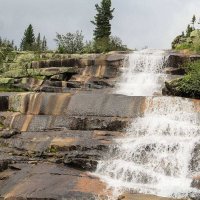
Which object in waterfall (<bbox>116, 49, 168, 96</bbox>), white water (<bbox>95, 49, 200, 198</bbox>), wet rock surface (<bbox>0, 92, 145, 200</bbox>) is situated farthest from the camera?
waterfall (<bbox>116, 49, 168, 96</bbox>)

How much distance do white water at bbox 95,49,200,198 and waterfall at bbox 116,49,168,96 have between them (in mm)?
7613

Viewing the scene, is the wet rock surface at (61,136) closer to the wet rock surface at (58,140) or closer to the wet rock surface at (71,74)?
the wet rock surface at (58,140)

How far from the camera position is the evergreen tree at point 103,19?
224ft

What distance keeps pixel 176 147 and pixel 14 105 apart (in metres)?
13.4

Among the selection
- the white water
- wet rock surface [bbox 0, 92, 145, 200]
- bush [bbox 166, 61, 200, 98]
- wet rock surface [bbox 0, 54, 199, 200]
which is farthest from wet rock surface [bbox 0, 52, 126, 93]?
the white water

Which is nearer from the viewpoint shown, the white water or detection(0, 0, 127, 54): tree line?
the white water

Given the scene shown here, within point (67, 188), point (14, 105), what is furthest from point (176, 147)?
point (14, 105)

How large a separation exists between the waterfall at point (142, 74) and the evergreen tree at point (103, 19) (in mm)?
25403

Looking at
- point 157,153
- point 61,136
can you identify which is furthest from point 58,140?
point 157,153

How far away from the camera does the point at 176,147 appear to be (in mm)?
23750

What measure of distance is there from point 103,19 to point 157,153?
4703 centimetres

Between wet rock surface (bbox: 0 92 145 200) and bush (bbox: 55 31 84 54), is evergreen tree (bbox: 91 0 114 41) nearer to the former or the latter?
bush (bbox: 55 31 84 54)

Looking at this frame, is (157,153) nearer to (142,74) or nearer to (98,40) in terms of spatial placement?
(142,74)

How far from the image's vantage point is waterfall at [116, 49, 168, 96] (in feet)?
123
